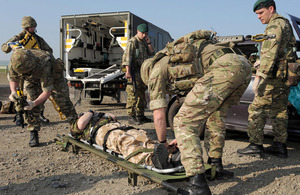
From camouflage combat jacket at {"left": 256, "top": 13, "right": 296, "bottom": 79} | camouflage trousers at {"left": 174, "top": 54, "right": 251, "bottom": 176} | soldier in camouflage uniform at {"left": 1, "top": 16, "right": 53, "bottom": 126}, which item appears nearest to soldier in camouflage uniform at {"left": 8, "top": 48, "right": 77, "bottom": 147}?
soldier in camouflage uniform at {"left": 1, "top": 16, "right": 53, "bottom": 126}

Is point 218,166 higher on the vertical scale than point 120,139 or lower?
lower

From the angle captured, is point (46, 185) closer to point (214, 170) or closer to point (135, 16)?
point (214, 170)

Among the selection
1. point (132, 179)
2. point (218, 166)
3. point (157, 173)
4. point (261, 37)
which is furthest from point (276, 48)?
point (132, 179)

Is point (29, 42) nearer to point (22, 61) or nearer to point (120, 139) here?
point (22, 61)

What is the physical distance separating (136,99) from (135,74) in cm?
54

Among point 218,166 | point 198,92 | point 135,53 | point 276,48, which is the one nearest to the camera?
point 198,92

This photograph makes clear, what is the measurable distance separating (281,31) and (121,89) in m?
5.27

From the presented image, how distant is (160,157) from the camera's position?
2.50 meters

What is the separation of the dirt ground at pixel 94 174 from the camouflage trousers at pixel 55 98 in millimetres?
404

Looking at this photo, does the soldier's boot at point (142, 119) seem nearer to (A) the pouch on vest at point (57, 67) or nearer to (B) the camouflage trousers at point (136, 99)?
(B) the camouflage trousers at point (136, 99)

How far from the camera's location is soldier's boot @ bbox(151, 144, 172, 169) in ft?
8.12

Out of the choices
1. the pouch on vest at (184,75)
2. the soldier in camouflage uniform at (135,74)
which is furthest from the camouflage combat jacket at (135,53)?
the pouch on vest at (184,75)

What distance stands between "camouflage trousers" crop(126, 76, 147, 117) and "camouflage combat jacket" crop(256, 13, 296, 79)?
2.98 metres

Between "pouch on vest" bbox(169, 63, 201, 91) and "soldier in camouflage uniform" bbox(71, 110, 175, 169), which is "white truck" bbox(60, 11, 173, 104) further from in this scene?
"pouch on vest" bbox(169, 63, 201, 91)
